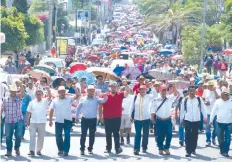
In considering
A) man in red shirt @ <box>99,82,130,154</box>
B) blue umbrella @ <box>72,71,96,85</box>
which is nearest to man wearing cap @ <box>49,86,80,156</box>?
man in red shirt @ <box>99,82,130,154</box>

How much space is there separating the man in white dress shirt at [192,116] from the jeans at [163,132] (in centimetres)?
39

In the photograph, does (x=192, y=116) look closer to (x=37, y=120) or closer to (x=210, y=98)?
(x=210, y=98)

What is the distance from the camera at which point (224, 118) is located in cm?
1903

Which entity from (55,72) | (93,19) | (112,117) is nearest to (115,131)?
(112,117)

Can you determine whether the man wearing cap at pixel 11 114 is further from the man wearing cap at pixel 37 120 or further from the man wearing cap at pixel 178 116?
the man wearing cap at pixel 178 116

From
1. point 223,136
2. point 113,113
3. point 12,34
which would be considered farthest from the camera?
point 12,34

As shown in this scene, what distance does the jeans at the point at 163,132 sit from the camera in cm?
1908

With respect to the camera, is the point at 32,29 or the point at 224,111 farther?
the point at 32,29

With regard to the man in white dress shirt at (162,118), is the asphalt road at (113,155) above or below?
below

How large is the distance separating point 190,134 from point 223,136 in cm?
82

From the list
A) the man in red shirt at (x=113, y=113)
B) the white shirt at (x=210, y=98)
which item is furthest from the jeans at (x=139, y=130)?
the white shirt at (x=210, y=98)

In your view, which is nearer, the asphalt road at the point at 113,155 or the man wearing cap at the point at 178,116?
the asphalt road at the point at 113,155

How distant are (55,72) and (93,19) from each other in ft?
423

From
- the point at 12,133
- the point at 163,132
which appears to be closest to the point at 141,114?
the point at 163,132
